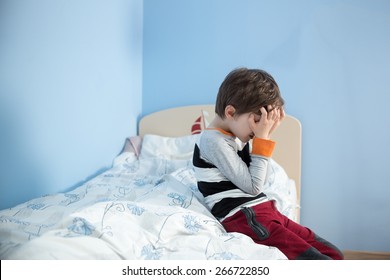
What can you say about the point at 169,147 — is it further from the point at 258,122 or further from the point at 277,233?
the point at 277,233

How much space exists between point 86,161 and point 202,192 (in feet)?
2.08

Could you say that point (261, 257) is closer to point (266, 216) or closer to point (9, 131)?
point (266, 216)

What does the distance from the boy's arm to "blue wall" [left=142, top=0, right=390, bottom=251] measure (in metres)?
0.95

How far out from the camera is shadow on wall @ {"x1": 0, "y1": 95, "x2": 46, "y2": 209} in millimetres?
1036

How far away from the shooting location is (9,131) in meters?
1.05

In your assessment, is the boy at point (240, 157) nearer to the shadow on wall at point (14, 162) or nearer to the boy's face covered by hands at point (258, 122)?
the boy's face covered by hands at point (258, 122)

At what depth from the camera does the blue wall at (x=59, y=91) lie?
1.05 m

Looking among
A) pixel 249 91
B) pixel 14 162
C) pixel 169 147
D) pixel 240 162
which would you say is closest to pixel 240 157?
pixel 240 162

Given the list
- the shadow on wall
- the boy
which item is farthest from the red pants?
the shadow on wall

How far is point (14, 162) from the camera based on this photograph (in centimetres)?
108

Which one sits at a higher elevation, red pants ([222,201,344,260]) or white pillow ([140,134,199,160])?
red pants ([222,201,344,260])

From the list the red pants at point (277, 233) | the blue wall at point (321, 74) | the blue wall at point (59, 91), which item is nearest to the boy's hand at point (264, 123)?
the red pants at point (277, 233)

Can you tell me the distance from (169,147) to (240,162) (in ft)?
2.94

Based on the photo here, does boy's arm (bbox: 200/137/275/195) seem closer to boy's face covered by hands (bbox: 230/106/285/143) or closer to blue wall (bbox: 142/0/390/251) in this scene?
boy's face covered by hands (bbox: 230/106/285/143)
